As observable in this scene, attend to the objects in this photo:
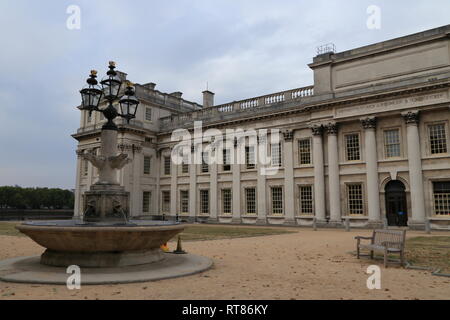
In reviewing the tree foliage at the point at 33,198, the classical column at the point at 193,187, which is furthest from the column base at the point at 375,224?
the tree foliage at the point at 33,198

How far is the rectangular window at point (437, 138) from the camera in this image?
26.2 m

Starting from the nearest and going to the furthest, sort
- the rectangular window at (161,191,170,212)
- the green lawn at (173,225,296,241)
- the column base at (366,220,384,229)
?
the green lawn at (173,225,296,241), the column base at (366,220,384,229), the rectangular window at (161,191,170,212)

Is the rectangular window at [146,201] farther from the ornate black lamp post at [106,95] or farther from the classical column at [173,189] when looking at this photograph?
the ornate black lamp post at [106,95]

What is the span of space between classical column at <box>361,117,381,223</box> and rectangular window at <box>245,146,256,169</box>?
10.7m

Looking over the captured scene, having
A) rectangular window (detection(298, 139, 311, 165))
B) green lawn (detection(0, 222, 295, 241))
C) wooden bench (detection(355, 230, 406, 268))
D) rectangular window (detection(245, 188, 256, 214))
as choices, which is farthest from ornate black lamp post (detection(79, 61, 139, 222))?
rectangular window (detection(245, 188, 256, 214))

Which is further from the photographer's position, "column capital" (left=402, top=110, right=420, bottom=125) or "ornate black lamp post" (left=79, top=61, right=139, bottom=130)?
"column capital" (left=402, top=110, right=420, bottom=125)

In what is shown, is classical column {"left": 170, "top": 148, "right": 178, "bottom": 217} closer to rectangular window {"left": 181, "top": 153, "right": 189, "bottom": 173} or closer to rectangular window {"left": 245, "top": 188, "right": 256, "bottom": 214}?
rectangular window {"left": 181, "top": 153, "right": 189, "bottom": 173}

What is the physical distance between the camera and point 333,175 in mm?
29688

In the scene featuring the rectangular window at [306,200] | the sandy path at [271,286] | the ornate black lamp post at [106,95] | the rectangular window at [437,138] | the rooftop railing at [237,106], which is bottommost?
the sandy path at [271,286]

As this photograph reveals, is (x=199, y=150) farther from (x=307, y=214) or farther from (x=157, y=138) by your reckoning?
(x=307, y=214)

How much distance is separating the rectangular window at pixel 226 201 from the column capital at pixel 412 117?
1765 centimetres

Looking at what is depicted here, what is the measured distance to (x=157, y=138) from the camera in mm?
42625

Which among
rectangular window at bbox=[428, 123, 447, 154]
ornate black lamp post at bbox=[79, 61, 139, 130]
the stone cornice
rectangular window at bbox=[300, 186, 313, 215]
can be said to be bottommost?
rectangular window at bbox=[300, 186, 313, 215]

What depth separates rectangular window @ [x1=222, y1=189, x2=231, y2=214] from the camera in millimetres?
36688
